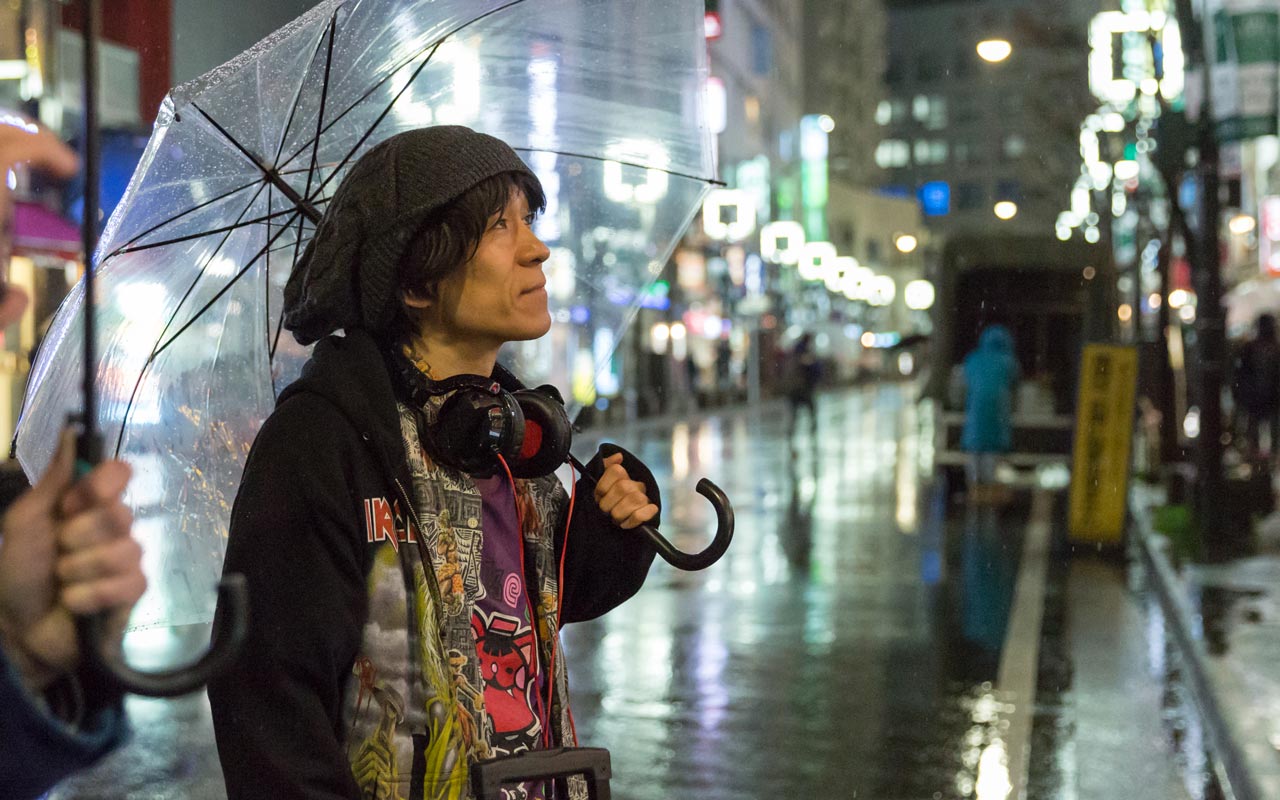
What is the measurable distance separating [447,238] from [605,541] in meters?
0.59

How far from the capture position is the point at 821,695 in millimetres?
7840

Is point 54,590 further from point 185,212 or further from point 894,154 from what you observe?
point 894,154

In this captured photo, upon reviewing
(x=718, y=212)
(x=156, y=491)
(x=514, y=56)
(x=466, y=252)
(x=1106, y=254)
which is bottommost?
(x=156, y=491)

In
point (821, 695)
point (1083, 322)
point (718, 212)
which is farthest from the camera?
point (718, 212)

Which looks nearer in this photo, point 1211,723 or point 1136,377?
point 1211,723

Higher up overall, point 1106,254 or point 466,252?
point 1106,254

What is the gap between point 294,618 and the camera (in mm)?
2070

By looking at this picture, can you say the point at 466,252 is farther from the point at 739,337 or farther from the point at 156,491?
the point at 739,337

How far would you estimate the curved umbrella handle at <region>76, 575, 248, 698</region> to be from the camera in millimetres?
1303

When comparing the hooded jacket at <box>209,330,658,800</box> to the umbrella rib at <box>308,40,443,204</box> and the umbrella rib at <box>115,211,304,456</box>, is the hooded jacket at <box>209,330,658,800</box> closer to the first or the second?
the umbrella rib at <box>308,40,443,204</box>

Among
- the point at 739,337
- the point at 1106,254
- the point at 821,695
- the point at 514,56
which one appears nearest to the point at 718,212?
the point at 739,337

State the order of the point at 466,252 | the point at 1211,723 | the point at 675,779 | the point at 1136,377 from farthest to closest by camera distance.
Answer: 1. the point at 1136,377
2. the point at 1211,723
3. the point at 675,779
4. the point at 466,252

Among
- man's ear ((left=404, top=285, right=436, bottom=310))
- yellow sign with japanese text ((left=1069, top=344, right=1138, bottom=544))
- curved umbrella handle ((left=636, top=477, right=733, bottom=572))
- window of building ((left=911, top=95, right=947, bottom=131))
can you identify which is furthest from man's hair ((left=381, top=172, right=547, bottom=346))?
window of building ((left=911, top=95, right=947, bottom=131))

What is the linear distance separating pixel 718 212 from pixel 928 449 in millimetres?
29718
